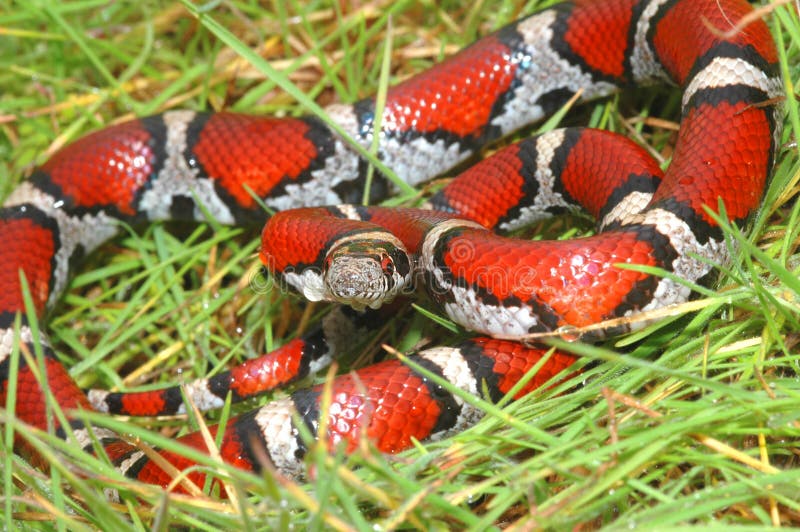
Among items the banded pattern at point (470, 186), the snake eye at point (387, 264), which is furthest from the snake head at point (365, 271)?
the banded pattern at point (470, 186)

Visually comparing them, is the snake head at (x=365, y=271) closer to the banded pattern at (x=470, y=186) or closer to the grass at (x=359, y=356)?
the banded pattern at (x=470, y=186)

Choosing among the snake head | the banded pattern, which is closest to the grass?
the banded pattern

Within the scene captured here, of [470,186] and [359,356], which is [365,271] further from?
[470,186]

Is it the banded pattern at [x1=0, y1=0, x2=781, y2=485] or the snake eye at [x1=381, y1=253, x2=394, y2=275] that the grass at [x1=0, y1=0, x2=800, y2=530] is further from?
the snake eye at [x1=381, y1=253, x2=394, y2=275]

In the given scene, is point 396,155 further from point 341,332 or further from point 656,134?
point 656,134

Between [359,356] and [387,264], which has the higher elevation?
[387,264]

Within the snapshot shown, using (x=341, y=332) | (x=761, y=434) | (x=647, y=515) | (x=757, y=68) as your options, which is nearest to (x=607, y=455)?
(x=647, y=515)

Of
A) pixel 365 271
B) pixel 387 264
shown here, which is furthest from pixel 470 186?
pixel 365 271
